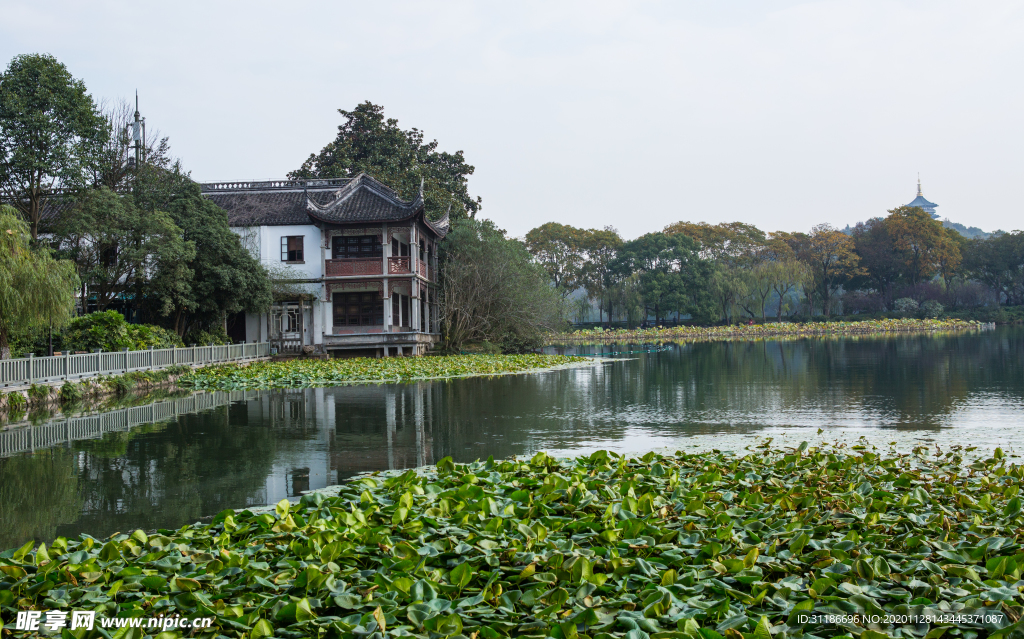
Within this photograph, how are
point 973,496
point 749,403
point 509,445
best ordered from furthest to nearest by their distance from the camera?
point 749,403
point 509,445
point 973,496

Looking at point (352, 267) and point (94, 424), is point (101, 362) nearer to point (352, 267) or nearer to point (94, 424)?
point (94, 424)

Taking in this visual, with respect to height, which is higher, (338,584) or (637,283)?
(637,283)

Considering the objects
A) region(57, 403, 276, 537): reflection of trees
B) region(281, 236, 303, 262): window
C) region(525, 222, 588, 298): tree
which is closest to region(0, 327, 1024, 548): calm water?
region(57, 403, 276, 537): reflection of trees

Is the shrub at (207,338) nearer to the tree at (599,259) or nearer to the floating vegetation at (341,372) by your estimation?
the floating vegetation at (341,372)

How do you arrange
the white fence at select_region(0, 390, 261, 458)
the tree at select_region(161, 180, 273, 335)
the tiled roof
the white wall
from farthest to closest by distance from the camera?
the white wall, the tiled roof, the tree at select_region(161, 180, 273, 335), the white fence at select_region(0, 390, 261, 458)

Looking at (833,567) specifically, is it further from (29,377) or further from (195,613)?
(29,377)

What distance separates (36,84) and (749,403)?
1837 cm

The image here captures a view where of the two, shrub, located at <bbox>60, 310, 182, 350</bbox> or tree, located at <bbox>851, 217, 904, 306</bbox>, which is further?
tree, located at <bbox>851, 217, 904, 306</bbox>

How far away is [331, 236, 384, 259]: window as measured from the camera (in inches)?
1078

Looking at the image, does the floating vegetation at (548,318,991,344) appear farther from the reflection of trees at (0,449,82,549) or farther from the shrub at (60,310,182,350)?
the reflection of trees at (0,449,82,549)

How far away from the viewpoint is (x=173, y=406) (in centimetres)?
1308

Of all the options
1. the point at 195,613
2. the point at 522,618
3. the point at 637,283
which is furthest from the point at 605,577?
the point at 637,283

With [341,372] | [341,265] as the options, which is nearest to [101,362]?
[341,372]

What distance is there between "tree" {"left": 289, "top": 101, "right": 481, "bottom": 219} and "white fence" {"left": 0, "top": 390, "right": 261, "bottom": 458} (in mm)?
18478
